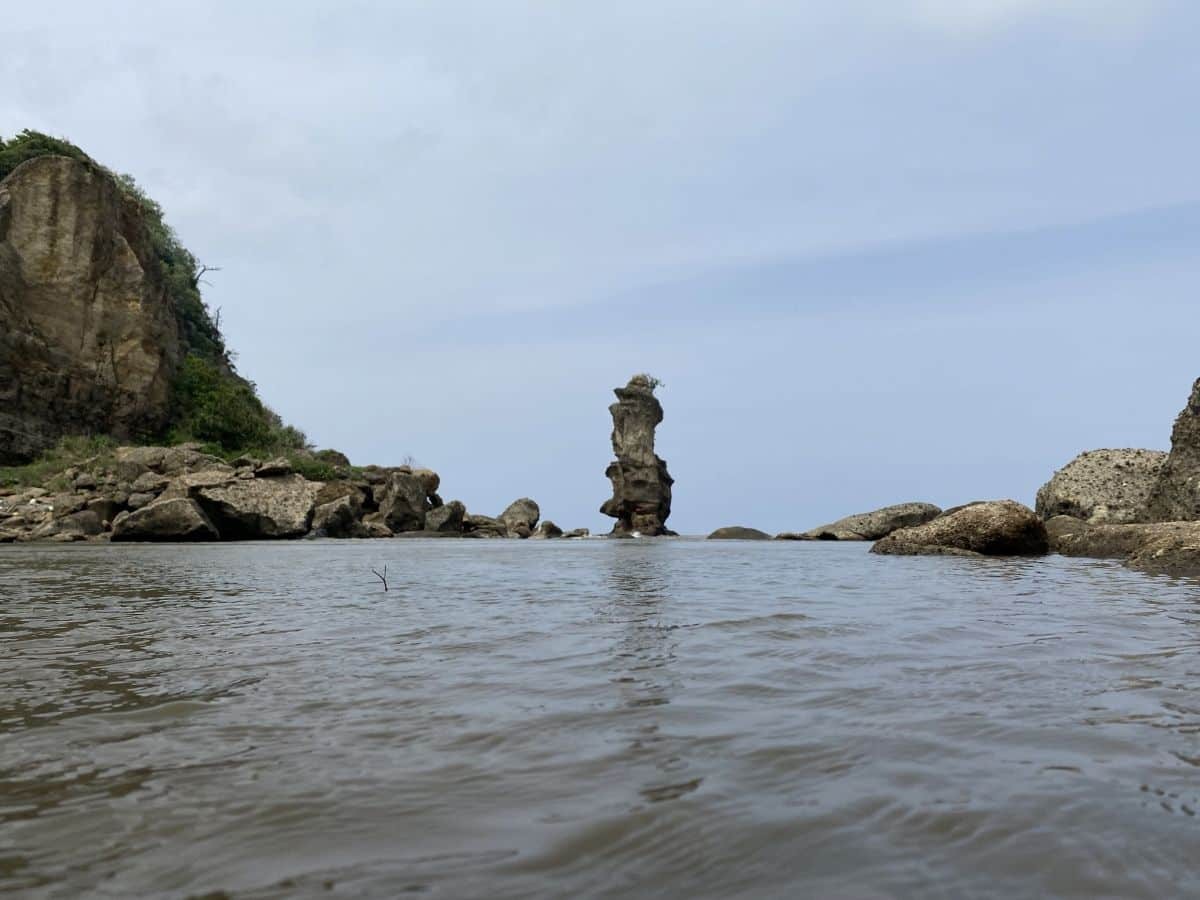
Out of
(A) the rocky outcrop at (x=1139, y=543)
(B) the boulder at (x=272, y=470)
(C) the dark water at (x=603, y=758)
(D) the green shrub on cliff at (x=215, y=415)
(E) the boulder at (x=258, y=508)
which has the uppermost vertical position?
(D) the green shrub on cliff at (x=215, y=415)

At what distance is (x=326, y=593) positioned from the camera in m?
8.09

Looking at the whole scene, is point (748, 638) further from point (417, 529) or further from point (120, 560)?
point (417, 529)

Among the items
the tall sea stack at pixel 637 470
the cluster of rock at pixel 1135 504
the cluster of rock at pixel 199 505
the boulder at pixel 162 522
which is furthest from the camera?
the tall sea stack at pixel 637 470

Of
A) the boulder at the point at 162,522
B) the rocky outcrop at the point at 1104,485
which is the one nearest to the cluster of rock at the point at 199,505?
the boulder at the point at 162,522

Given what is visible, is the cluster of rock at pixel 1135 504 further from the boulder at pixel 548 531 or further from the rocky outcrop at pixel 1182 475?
the boulder at pixel 548 531

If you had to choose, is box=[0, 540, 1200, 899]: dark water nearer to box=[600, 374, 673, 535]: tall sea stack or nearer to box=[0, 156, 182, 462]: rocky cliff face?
box=[0, 156, 182, 462]: rocky cliff face

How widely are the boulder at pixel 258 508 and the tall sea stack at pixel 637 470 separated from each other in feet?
68.4

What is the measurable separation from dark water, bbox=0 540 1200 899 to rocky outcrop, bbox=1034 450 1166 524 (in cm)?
1571

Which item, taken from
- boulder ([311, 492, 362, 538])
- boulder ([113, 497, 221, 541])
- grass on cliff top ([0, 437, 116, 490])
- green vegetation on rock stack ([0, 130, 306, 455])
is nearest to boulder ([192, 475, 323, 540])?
boulder ([311, 492, 362, 538])

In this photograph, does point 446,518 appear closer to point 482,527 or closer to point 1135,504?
point 482,527

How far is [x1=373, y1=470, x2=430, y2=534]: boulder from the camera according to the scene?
3366 cm

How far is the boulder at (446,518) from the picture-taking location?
34.3 m

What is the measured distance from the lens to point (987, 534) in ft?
49.3

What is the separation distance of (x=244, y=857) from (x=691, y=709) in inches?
71.0
